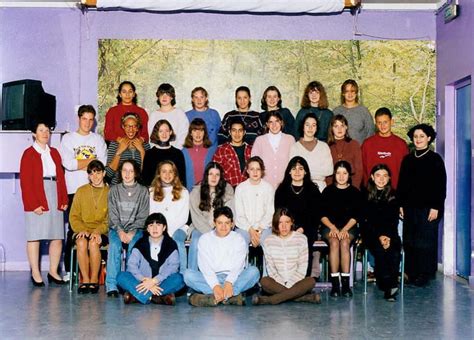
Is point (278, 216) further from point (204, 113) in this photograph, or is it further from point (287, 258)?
point (204, 113)

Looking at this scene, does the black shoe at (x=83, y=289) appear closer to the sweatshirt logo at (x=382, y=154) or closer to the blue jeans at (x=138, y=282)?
the blue jeans at (x=138, y=282)

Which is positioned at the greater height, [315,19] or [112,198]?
[315,19]

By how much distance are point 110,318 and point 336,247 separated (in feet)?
6.84

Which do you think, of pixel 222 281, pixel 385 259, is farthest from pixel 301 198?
pixel 222 281

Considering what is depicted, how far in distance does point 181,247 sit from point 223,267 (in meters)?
0.49

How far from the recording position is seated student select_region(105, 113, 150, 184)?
7289mm

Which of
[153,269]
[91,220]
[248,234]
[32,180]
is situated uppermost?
[32,180]

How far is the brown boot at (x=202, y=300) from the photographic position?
241 inches

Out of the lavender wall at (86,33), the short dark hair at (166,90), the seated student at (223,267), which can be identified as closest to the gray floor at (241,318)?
the seated student at (223,267)

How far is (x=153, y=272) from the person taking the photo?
646 cm

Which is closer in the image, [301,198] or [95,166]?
[301,198]

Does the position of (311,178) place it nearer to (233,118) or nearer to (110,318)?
(233,118)

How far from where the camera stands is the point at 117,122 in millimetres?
7672

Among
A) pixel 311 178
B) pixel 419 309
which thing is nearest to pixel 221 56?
pixel 311 178
